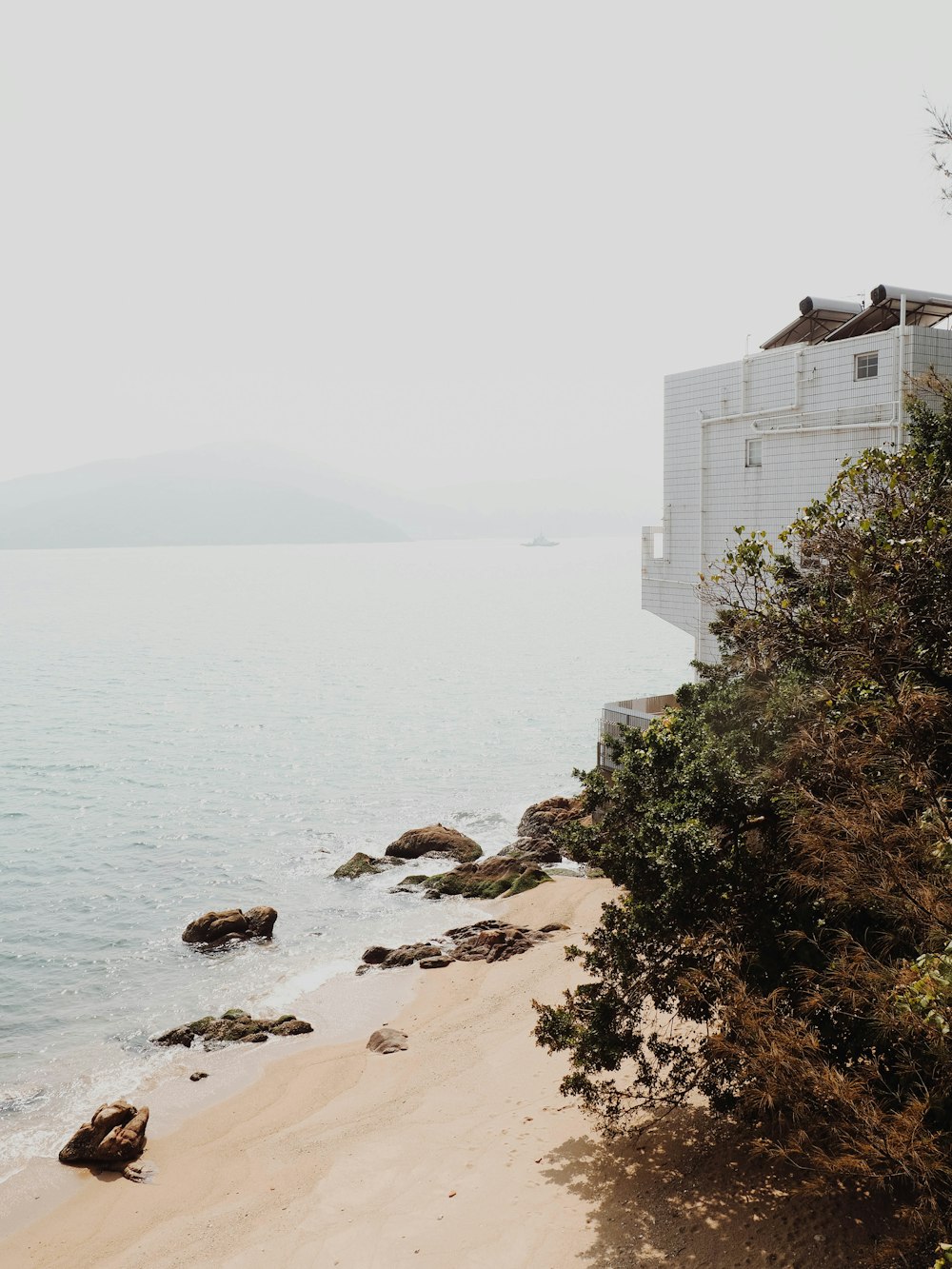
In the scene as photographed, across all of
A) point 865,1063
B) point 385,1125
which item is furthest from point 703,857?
point 385,1125

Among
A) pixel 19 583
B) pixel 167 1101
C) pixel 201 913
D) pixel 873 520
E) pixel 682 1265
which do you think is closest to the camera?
pixel 682 1265

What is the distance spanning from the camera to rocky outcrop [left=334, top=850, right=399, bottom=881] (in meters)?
30.8

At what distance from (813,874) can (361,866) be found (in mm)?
22628

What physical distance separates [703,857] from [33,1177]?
12.8 m

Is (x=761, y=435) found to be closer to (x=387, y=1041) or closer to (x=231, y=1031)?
(x=387, y=1041)

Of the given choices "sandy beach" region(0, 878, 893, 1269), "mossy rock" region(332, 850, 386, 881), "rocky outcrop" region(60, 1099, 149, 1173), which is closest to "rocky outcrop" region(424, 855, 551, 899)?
"mossy rock" region(332, 850, 386, 881)

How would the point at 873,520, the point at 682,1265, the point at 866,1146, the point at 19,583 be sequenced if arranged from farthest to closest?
the point at 19,583 → the point at 873,520 → the point at 682,1265 → the point at 866,1146

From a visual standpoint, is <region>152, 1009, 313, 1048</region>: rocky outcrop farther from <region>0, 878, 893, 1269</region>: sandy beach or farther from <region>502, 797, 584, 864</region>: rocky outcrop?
<region>502, 797, 584, 864</region>: rocky outcrop

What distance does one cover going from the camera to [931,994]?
23.6 ft

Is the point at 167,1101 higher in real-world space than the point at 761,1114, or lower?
lower

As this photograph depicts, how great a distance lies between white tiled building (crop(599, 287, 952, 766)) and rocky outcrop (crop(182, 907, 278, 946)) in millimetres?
10413

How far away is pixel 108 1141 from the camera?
16.4 metres

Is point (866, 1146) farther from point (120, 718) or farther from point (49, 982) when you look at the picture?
point (120, 718)

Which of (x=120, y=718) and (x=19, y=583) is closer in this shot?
(x=120, y=718)
